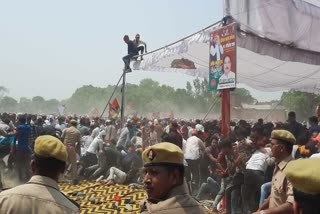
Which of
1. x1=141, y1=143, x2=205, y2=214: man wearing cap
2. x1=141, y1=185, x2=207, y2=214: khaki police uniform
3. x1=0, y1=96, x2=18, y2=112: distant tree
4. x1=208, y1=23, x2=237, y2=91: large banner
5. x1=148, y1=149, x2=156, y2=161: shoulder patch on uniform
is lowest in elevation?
x1=141, y1=185, x2=207, y2=214: khaki police uniform

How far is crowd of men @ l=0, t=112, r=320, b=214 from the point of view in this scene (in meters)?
2.02

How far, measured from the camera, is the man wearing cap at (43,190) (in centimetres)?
217

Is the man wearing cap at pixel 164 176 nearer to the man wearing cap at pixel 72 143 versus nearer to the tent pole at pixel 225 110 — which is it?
the tent pole at pixel 225 110

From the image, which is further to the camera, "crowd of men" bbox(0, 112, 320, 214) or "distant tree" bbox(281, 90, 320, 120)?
"distant tree" bbox(281, 90, 320, 120)

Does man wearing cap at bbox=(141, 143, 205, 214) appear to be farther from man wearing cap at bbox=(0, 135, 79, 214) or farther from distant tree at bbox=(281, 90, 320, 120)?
distant tree at bbox=(281, 90, 320, 120)

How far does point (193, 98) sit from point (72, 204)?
85.7 m

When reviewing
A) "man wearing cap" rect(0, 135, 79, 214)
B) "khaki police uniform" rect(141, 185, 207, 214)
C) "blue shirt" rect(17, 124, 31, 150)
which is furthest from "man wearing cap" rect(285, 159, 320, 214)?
"blue shirt" rect(17, 124, 31, 150)

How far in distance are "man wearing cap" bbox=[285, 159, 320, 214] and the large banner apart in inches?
217

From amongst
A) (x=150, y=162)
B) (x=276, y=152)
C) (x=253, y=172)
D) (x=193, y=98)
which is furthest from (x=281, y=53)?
(x=193, y=98)

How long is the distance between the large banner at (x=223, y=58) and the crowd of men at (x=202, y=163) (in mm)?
1002

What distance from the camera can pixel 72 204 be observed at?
2334mm

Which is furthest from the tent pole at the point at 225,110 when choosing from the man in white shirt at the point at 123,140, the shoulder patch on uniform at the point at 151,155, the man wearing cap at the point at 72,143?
the shoulder patch on uniform at the point at 151,155

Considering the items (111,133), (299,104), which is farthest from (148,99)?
(111,133)

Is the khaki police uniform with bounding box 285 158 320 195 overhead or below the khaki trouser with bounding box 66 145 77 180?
overhead
